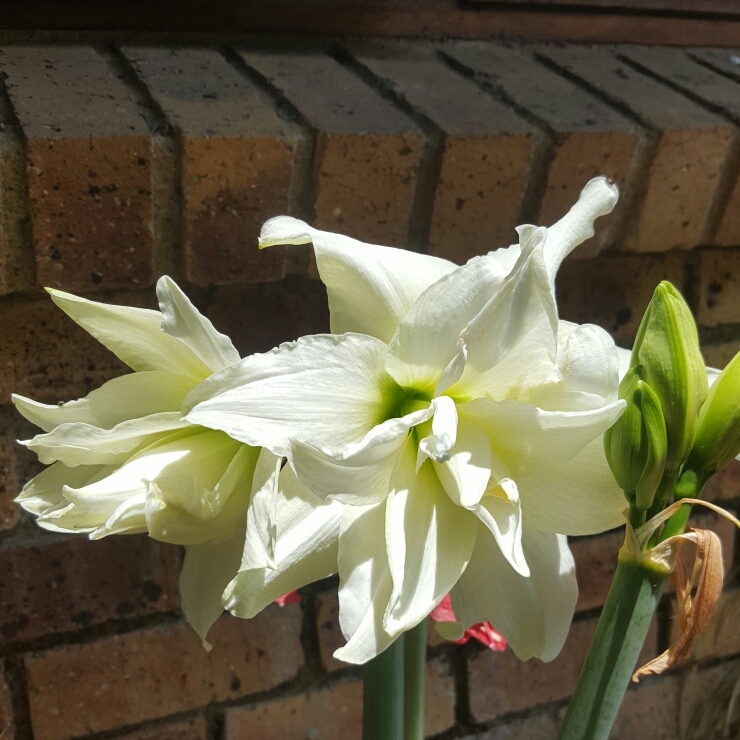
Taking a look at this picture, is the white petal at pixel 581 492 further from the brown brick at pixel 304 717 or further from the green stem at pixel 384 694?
the brown brick at pixel 304 717

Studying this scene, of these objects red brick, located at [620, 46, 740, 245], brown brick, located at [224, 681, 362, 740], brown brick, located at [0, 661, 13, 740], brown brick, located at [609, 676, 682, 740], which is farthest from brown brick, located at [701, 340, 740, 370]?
brown brick, located at [0, 661, 13, 740]

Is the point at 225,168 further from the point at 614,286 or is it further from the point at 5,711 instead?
the point at 5,711

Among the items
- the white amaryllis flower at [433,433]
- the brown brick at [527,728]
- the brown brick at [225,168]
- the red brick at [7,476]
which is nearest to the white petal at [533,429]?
the white amaryllis flower at [433,433]

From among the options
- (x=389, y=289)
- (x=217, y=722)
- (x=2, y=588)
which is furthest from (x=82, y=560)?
(x=389, y=289)

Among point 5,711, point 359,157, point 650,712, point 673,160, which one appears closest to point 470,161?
point 359,157

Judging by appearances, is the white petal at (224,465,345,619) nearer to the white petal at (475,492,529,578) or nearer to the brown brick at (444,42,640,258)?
the white petal at (475,492,529,578)

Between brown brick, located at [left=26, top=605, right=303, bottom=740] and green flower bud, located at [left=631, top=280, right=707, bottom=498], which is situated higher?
green flower bud, located at [left=631, top=280, right=707, bottom=498]
